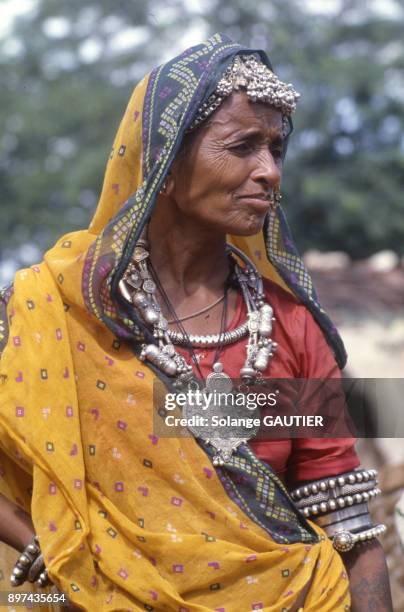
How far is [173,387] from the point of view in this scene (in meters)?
2.99

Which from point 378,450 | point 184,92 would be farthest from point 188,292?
point 378,450

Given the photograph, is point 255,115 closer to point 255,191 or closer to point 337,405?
point 255,191

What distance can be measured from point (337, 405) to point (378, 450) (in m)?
4.23

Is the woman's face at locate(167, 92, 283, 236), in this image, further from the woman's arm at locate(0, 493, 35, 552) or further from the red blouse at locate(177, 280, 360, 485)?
the woman's arm at locate(0, 493, 35, 552)

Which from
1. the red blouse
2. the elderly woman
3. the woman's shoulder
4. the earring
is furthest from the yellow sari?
the woman's shoulder

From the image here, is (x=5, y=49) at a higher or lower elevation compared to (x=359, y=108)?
higher

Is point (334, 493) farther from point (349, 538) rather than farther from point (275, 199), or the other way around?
point (275, 199)

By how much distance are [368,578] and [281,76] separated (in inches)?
705

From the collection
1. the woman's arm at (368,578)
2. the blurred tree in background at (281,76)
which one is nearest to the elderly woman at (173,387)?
the woman's arm at (368,578)

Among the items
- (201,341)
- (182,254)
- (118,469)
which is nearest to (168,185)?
(182,254)

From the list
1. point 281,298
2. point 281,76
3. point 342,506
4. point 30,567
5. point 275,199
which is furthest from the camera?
point 281,76

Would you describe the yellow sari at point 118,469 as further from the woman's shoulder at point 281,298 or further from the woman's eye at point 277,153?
the woman's shoulder at point 281,298

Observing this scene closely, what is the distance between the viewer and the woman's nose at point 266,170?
299 cm

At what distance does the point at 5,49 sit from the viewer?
23375 millimetres
